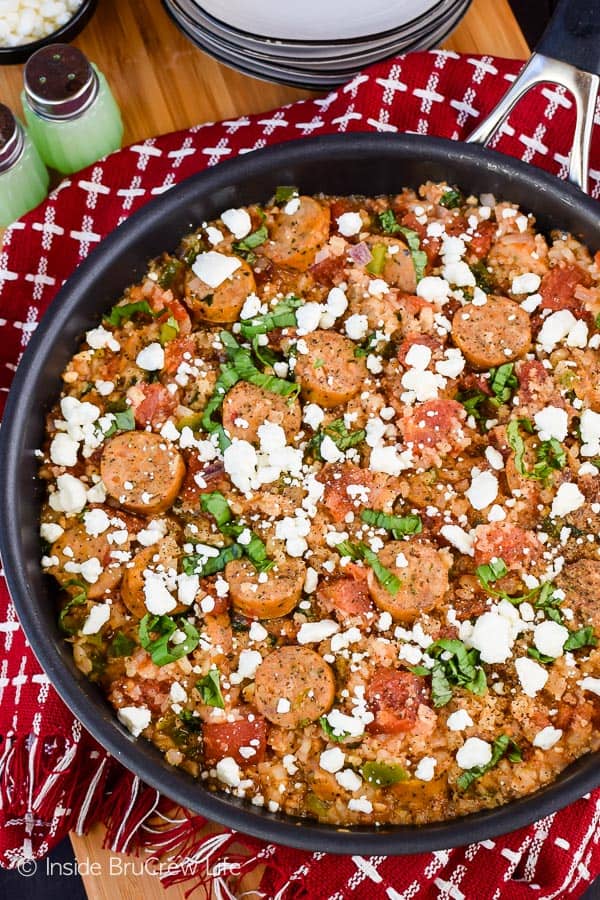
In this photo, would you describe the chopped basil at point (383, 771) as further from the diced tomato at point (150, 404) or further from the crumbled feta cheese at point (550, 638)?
the diced tomato at point (150, 404)

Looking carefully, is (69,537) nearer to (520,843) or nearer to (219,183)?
(219,183)

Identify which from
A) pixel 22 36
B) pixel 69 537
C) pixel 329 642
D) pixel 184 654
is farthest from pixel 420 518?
pixel 22 36

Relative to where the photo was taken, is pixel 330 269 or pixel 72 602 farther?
pixel 330 269

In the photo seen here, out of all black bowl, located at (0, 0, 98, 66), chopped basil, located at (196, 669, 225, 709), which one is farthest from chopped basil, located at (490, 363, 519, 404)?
black bowl, located at (0, 0, 98, 66)

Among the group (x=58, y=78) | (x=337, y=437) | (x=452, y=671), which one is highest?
(x=58, y=78)

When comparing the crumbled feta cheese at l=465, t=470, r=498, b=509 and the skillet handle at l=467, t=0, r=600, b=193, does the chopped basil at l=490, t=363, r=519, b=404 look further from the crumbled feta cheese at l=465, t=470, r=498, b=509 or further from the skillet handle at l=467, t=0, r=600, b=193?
the skillet handle at l=467, t=0, r=600, b=193

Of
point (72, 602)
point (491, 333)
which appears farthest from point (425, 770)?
point (491, 333)

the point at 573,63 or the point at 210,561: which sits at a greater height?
the point at 573,63

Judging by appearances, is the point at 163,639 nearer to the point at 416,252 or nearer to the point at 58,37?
the point at 416,252

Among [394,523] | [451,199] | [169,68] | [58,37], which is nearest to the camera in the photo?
[394,523]
